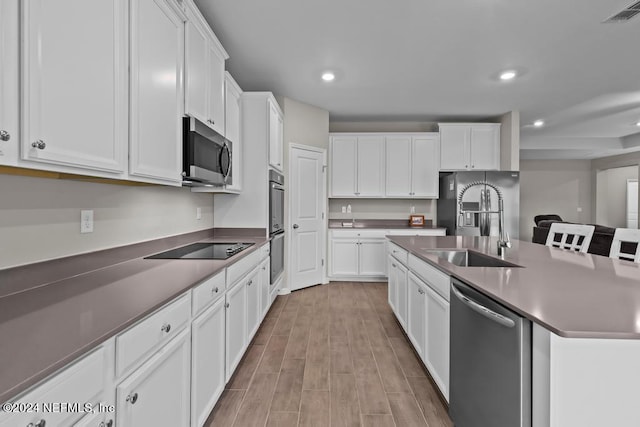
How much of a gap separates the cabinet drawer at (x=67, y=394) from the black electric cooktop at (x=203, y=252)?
1.25 meters

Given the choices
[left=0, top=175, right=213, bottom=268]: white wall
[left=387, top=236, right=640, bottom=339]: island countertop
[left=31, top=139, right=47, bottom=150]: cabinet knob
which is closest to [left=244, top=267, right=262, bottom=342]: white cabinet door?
[left=0, top=175, right=213, bottom=268]: white wall

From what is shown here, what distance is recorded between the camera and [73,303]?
3.41 ft

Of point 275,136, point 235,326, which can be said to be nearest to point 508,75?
point 275,136

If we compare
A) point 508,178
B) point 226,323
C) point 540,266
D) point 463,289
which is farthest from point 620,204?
point 226,323

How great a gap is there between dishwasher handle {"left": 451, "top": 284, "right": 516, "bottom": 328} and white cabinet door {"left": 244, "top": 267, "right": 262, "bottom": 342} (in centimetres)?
152

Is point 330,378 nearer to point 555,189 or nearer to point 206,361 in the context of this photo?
point 206,361

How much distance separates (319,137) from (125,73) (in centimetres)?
353

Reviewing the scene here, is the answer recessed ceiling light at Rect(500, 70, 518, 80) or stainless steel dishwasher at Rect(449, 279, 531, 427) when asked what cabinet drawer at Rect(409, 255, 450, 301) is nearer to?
stainless steel dishwasher at Rect(449, 279, 531, 427)

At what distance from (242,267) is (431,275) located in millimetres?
1292

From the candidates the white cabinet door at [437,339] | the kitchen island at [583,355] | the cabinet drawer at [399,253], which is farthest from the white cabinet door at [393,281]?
the kitchen island at [583,355]

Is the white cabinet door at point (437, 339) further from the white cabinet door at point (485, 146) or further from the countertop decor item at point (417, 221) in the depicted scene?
the white cabinet door at point (485, 146)

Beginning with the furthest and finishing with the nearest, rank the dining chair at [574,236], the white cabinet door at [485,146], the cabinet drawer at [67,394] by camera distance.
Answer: the white cabinet door at [485,146] < the dining chair at [574,236] < the cabinet drawer at [67,394]

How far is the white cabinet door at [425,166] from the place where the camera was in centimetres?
514

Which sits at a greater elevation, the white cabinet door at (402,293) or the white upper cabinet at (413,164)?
the white upper cabinet at (413,164)
